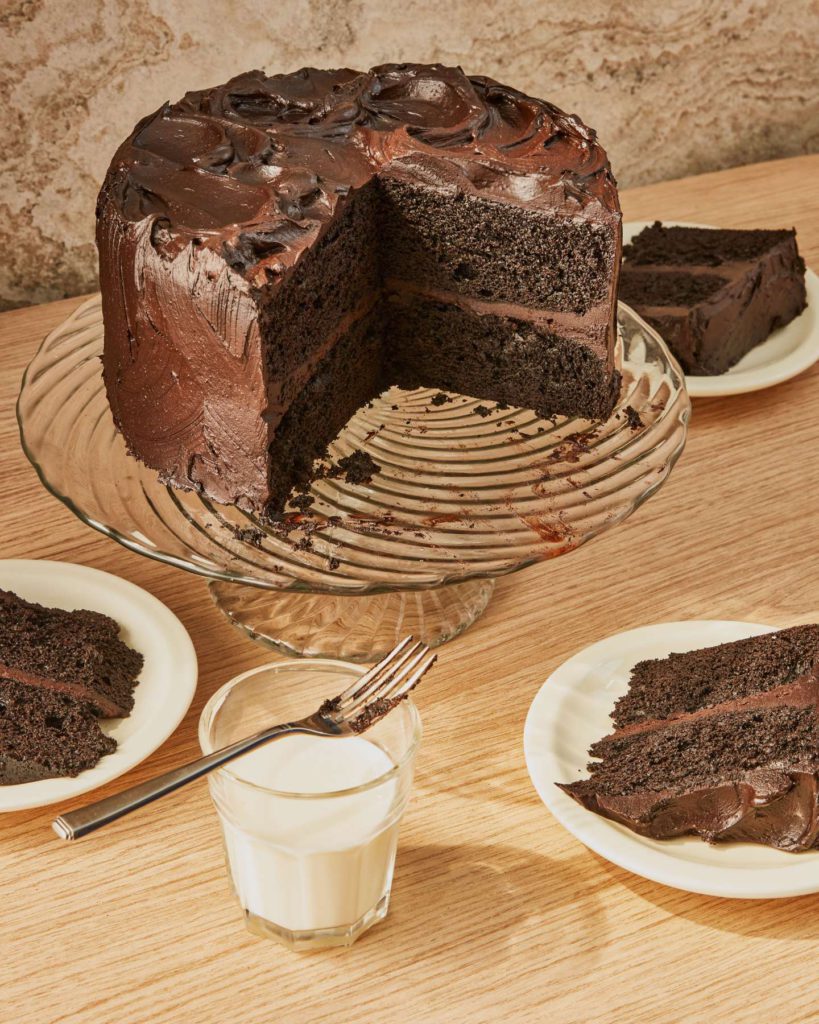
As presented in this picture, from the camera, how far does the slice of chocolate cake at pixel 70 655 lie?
133cm

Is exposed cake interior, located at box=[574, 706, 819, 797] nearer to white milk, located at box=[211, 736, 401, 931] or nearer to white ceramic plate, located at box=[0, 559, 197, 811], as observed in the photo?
white milk, located at box=[211, 736, 401, 931]

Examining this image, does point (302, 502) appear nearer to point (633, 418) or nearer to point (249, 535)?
point (249, 535)

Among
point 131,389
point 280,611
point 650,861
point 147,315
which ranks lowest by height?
point 280,611

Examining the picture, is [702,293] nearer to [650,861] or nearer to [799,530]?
[799,530]

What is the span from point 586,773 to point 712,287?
1.13 m

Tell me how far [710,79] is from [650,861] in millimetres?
2216

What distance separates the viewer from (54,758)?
50.0 inches

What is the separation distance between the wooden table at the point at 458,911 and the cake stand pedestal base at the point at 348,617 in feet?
0.09

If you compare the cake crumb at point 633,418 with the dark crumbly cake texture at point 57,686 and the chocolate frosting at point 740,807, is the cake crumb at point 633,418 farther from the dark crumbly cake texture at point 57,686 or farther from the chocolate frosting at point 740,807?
the dark crumbly cake texture at point 57,686

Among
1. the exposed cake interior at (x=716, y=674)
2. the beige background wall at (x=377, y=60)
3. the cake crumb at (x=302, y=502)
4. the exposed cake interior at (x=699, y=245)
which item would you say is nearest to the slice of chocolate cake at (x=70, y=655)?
the cake crumb at (x=302, y=502)

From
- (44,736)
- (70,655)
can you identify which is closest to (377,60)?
(70,655)

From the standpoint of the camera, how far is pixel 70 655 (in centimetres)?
137

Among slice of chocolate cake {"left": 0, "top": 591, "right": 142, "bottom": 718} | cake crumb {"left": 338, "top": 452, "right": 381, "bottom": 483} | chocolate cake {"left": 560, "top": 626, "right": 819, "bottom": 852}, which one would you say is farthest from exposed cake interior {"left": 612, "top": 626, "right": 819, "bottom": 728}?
slice of chocolate cake {"left": 0, "top": 591, "right": 142, "bottom": 718}

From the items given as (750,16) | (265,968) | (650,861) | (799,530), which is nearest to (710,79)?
(750,16)
